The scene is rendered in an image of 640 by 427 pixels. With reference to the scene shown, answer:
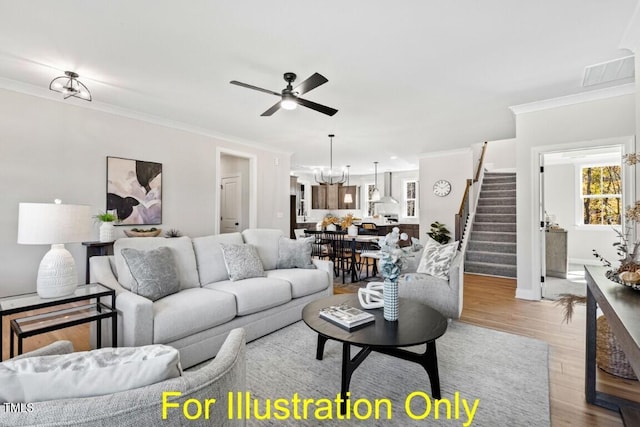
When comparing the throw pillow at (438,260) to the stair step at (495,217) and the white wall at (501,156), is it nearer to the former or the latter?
the stair step at (495,217)

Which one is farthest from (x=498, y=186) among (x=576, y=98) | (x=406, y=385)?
(x=406, y=385)

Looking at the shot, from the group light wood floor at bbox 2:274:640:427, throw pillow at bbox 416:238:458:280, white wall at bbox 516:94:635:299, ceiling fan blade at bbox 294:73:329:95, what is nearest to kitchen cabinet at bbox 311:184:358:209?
light wood floor at bbox 2:274:640:427

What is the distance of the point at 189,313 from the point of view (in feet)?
7.42

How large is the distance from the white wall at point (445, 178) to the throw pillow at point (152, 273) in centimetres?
609

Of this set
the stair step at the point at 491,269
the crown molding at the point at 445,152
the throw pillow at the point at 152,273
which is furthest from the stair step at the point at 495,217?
the throw pillow at the point at 152,273

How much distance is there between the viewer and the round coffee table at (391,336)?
70.9 inches

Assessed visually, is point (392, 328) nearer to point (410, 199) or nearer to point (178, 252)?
point (178, 252)

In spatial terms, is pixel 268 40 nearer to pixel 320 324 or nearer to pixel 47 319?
pixel 320 324

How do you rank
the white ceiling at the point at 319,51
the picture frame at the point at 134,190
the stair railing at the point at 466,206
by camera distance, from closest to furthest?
the white ceiling at the point at 319,51, the picture frame at the point at 134,190, the stair railing at the point at 466,206

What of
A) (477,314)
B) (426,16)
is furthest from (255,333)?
(426,16)

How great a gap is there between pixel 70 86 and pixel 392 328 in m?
4.05

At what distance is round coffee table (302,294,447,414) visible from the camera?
5.91 feet

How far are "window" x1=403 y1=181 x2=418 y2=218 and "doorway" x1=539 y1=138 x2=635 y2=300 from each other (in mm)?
3784

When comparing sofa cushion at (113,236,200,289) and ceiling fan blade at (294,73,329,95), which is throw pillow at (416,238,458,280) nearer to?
ceiling fan blade at (294,73,329,95)
